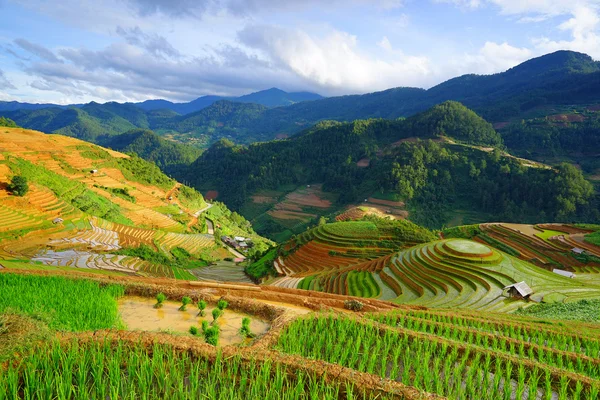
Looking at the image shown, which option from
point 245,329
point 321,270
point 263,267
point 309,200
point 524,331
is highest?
point 245,329

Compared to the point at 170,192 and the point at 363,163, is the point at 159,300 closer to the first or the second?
the point at 170,192

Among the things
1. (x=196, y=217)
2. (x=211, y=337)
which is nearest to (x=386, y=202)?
(x=196, y=217)

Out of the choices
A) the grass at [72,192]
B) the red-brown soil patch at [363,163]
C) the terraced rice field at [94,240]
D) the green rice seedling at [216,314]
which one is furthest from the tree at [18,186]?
the red-brown soil patch at [363,163]

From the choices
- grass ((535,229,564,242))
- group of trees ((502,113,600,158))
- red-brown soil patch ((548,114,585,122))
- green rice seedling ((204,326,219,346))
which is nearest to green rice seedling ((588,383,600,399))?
green rice seedling ((204,326,219,346))

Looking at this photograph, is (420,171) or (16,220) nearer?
(16,220)

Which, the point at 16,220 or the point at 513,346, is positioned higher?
the point at 513,346

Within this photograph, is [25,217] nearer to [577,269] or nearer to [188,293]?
[188,293]
